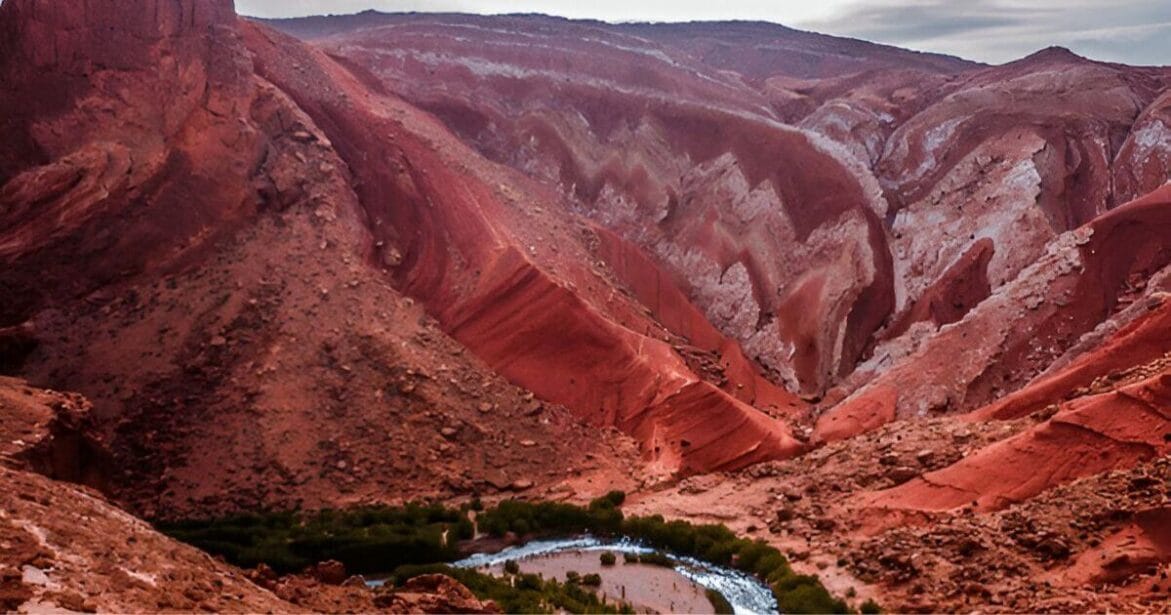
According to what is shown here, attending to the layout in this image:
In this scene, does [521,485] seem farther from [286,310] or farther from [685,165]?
[685,165]

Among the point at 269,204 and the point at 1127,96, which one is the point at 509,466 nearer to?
the point at 269,204

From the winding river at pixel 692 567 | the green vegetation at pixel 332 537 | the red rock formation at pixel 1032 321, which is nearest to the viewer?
the winding river at pixel 692 567

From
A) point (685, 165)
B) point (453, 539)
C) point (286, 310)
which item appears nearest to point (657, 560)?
point (453, 539)

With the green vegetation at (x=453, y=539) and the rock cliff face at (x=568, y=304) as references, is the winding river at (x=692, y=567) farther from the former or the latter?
the rock cliff face at (x=568, y=304)

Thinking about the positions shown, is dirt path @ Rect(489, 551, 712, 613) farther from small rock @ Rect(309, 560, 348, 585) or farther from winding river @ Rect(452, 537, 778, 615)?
small rock @ Rect(309, 560, 348, 585)

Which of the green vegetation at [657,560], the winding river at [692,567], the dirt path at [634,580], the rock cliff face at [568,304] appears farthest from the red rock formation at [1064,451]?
the green vegetation at [657,560]

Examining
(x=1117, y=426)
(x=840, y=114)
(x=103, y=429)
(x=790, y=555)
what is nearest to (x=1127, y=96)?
(x=840, y=114)
